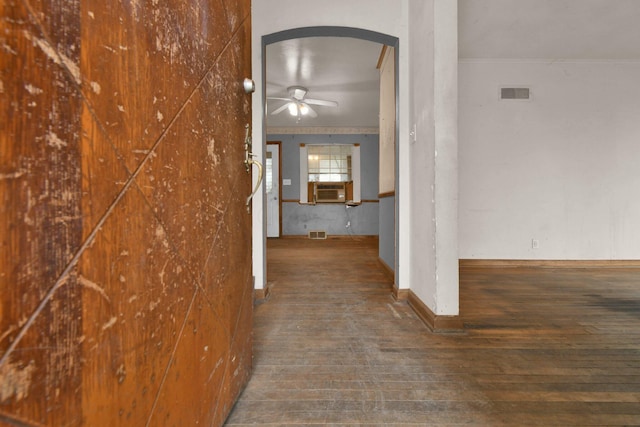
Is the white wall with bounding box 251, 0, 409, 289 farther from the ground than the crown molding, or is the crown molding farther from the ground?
the crown molding

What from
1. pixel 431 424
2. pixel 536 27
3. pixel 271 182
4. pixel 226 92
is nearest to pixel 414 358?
pixel 431 424

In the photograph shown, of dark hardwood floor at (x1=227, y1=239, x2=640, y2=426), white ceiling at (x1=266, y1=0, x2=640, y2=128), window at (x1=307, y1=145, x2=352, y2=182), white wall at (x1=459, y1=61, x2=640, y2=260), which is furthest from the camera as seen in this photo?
window at (x1=307, y1=145, x2=352, y2=182)

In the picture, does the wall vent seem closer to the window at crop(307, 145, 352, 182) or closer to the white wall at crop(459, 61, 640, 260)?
the white wall at crop(459, 61, 640, 260)

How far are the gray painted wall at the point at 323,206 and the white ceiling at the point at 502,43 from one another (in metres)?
2.22

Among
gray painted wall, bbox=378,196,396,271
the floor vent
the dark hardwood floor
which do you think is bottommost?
the dark hardwood floor

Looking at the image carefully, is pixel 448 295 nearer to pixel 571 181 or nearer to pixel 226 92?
pixel 226 92

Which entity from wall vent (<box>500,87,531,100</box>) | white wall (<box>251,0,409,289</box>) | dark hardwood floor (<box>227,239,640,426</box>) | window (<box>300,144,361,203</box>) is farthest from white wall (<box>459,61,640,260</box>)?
window (<box>300,144,361,203</box>)

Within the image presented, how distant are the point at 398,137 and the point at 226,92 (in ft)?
5.87

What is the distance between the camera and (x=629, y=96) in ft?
12.2

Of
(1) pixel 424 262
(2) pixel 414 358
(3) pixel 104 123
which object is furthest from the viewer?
(1) pixel 424 262

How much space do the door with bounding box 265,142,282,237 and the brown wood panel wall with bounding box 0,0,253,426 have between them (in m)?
5.93

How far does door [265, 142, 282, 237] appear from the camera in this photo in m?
6.83

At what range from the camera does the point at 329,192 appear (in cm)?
697

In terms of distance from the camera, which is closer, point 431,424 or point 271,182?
point 431,424
